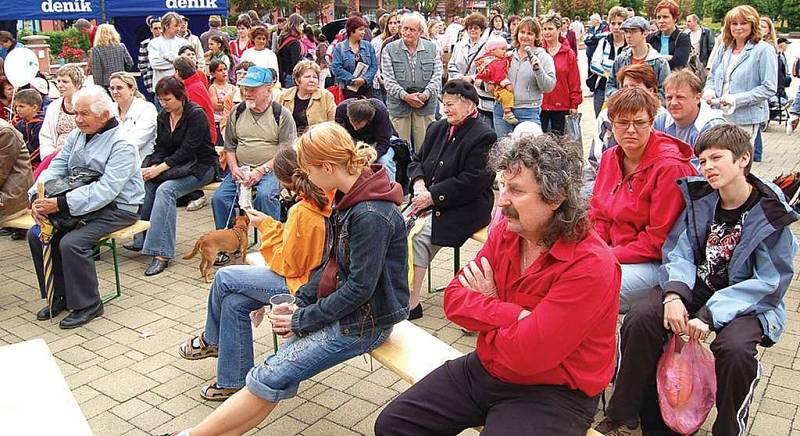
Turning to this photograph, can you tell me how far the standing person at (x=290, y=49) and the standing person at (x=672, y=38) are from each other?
18.5 feet

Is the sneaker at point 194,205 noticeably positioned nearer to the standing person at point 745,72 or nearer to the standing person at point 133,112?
the standing person at point 133,112

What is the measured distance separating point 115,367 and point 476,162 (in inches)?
99.1

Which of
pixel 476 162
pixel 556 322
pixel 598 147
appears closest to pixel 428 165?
pixel 476 162

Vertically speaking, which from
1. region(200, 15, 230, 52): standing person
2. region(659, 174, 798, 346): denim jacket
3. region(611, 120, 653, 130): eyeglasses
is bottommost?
region(659, 174, 798, 346): denim jacket

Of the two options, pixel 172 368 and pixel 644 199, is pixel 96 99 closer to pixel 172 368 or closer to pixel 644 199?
pixel 172 368

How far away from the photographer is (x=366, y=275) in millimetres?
3109

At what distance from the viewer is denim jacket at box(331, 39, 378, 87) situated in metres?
9.12

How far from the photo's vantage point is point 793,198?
5.23 metres

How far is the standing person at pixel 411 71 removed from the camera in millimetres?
7730

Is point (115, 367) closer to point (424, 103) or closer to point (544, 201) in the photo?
point (544, 201)

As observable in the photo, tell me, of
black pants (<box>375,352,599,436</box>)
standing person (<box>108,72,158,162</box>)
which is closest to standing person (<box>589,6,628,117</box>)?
standing person (<box>108,72,158,162</box>)

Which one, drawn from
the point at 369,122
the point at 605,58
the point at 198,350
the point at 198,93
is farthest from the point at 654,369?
the point at 605,58

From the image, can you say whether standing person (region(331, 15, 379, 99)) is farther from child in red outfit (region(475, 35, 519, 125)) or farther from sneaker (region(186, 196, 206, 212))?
sneaker (region(186, 196, 206, 212))

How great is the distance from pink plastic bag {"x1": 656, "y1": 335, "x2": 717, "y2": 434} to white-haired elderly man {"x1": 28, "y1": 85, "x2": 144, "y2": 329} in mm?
3755
